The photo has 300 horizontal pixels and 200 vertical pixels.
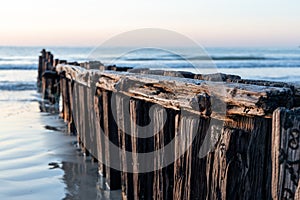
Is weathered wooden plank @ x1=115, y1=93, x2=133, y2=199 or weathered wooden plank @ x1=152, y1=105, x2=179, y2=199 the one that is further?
weathered wooden plank @ x1=115, y1=93, x2=133, y2=199

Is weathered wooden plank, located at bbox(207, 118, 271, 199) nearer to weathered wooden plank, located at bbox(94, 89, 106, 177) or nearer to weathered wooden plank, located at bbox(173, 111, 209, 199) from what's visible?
weathered wooden plank, located at bbox(173, 111, 209, 199)

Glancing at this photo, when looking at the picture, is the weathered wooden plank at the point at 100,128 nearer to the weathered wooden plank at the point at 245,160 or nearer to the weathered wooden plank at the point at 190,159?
the weathered wooden plank at the point at 190,159

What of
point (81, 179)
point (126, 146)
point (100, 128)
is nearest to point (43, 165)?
point (81, 179)

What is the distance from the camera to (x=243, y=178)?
2.19 metres

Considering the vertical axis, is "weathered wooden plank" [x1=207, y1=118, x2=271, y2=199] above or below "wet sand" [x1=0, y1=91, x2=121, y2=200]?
above

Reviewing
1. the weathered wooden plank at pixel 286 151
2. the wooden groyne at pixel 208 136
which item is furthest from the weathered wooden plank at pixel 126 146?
the weathered wooden plank at pixel 286 151

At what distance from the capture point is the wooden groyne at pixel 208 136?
6.35ft

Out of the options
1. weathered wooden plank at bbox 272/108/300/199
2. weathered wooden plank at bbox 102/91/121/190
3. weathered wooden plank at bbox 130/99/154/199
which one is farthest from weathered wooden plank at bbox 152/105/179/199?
weathered wooden plank at bbox 102/91/121/190

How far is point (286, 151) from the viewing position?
1.87 metres

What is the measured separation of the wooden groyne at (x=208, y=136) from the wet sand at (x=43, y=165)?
2.60 feet

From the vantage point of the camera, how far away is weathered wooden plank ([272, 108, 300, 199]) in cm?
183

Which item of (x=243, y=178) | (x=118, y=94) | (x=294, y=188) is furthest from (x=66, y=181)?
(x=294, y=188)

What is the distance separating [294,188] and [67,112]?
21.2 ft

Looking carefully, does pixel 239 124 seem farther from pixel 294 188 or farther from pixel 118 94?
pixel 118 94
